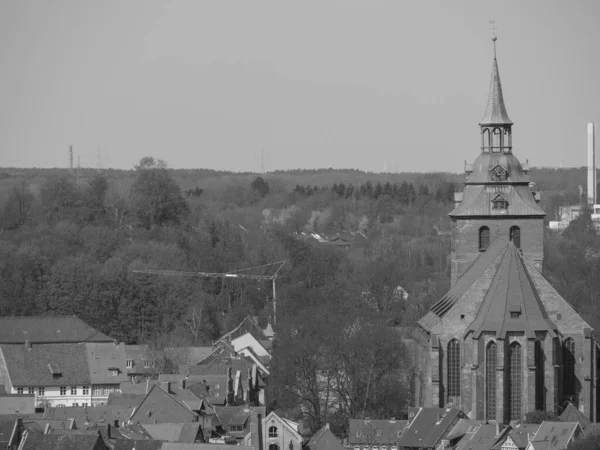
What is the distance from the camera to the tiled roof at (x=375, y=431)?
87.8m

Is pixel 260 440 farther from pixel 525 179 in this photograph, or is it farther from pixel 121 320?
pixel 121 320

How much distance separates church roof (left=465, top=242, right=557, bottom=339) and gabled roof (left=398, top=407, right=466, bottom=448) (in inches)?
143

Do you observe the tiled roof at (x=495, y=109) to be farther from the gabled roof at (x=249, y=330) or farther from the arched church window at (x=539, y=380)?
the gabled roof at (x=249, y=330)

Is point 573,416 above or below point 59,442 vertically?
below

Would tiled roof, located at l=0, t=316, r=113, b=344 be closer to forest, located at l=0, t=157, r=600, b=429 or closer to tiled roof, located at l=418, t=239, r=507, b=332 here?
forest, located at l=0, t=157, r=600, b=429

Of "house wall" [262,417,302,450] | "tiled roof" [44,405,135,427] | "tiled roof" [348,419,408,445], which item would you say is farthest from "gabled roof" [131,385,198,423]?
"tiled roof" [348,419,408,445]

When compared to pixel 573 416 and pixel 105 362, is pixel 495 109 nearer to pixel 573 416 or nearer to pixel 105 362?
pixel 573 416

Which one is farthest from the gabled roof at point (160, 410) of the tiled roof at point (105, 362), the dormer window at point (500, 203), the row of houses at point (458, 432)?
the dormer window at point (500, 203)

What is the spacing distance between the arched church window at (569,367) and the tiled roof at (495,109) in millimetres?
15014

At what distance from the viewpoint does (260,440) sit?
8419 centimetres

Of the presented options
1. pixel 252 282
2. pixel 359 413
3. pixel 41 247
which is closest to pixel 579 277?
pixel 252 282

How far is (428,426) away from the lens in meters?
87.9

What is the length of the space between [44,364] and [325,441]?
27.7 metres

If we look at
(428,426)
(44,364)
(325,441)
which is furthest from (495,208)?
(44,364)
